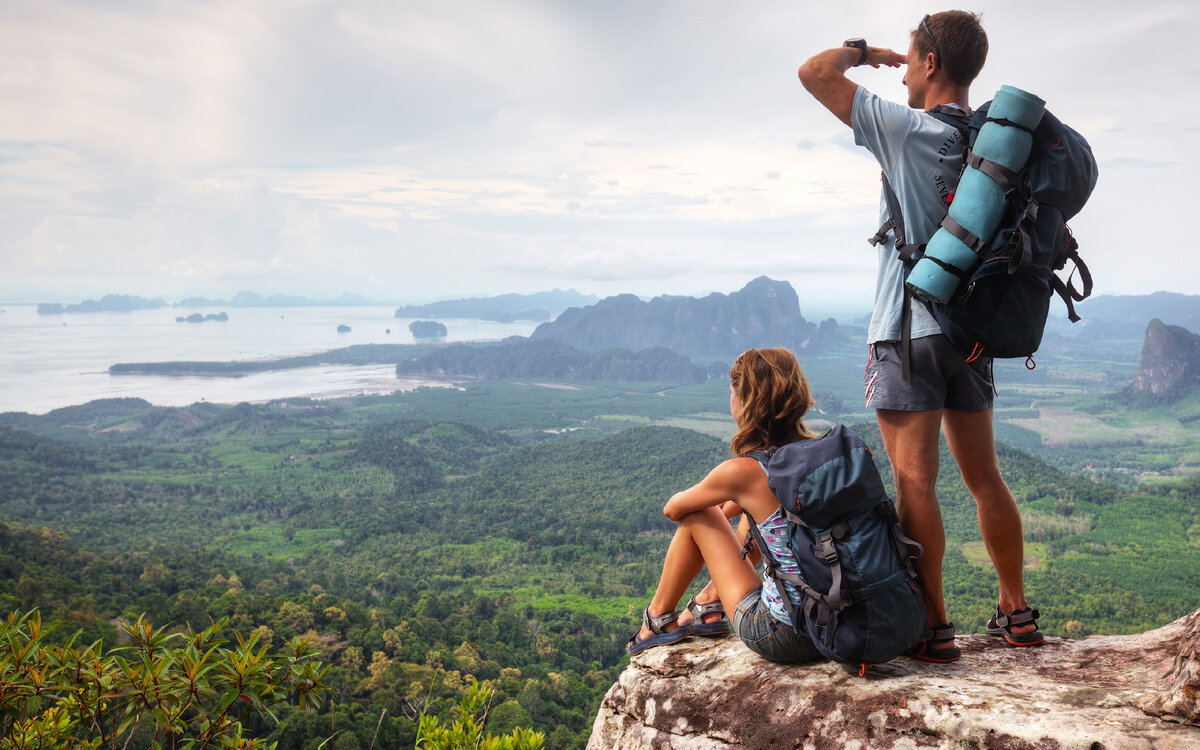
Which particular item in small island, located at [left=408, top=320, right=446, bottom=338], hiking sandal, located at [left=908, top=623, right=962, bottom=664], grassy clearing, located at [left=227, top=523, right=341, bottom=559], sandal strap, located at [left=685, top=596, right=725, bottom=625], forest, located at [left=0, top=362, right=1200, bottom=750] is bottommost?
grassy clearing, located at [left=227, top=523, right=341, bottom=559]

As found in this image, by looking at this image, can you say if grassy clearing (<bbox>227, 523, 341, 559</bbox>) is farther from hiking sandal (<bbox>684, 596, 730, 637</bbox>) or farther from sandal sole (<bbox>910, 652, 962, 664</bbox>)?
sandal sole (<bbox>910, 652, 962, 664</bbox>)

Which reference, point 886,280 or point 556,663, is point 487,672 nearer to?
point 556,663

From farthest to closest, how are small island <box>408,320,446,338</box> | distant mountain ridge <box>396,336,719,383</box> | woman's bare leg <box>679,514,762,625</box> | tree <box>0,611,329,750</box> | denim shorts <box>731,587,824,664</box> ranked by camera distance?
small island <box>408,320,446,338</box>
distant mountain ridge <box>396,336,719,383</box>
woman's bare leg <box>679,514,762,625</box>
denim shorts <box>731,587,824,664</box>
tree <box>0,611,329,750</box>

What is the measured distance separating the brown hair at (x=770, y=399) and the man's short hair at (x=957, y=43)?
3.64 feet

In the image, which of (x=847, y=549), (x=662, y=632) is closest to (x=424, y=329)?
(x=662, y=632)

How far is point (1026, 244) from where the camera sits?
212 cm

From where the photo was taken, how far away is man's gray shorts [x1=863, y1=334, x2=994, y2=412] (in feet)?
7.89

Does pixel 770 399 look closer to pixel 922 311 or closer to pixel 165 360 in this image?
pixel 922 311

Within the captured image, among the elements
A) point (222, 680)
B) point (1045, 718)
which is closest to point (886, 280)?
point (1045, 718)

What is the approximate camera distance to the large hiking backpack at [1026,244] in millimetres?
2154

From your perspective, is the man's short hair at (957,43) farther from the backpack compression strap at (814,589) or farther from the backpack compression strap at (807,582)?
the backpack compression strap at (814,589)

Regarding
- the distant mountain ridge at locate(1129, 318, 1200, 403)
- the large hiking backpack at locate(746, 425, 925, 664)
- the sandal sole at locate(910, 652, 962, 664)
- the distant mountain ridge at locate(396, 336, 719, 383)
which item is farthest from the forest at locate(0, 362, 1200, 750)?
the distant mountain ridge at locate(396, 336, 719, 383)

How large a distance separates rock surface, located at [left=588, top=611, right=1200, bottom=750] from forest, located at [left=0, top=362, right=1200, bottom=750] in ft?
3.57

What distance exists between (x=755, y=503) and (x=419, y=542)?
43.4 metres
